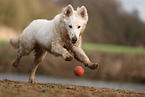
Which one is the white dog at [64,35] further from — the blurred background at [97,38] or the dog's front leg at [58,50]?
the blurred background at [97,38]

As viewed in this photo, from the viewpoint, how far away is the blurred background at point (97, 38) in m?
17.4

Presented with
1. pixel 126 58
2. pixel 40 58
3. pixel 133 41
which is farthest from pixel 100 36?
pixel 40 58

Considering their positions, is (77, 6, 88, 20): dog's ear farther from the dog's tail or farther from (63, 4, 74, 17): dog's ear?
the dog's tail

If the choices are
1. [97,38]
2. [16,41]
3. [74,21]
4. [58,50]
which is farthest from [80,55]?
[97,38]

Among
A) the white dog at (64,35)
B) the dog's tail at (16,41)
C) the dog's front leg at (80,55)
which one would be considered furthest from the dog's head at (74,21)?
the dog's tail at (16,41)

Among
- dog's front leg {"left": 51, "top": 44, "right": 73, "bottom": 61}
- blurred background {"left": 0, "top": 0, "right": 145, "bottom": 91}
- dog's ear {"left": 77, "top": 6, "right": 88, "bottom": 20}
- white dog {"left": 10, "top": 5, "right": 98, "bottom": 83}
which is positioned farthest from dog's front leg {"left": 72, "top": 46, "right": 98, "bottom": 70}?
blurred background {"left": 0, "top": 0, "right": 145, "bottom": 91}

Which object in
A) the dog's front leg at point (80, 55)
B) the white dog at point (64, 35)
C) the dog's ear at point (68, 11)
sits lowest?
the dog's front leg at point (80, 55)

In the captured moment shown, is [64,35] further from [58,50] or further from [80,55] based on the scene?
[80,55]

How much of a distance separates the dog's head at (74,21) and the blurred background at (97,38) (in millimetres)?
10015

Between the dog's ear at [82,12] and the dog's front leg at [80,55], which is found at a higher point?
the dog's ear at [82,12]

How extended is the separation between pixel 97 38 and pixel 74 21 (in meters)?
51.7

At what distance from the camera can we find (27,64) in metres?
18.1

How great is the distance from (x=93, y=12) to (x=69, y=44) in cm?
5858

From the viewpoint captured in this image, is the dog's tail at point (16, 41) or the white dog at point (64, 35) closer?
the white dog at point (64, 35)
